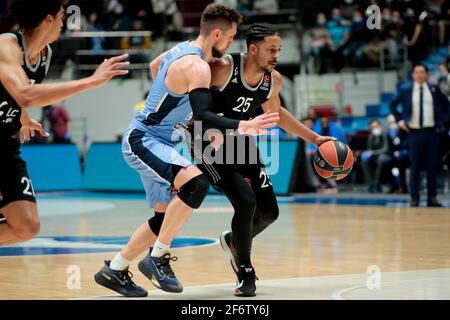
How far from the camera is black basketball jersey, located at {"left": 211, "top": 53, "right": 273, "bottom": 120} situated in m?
6.82

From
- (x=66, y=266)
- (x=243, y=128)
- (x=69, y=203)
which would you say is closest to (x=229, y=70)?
(x=243, y=128)

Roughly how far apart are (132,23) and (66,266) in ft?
51.5

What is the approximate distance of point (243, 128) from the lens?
5902mm

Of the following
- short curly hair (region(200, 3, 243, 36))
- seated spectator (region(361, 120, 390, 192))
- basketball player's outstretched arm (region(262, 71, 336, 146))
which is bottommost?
seated spectator (region(361, 120, 390, 192))

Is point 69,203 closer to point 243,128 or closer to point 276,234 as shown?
point 276,234

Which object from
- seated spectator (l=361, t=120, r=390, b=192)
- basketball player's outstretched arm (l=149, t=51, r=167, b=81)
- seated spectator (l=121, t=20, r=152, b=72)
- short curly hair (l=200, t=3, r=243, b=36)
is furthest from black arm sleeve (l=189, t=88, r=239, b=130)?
seated spectator (l=121, t=20, r=152, b=72)

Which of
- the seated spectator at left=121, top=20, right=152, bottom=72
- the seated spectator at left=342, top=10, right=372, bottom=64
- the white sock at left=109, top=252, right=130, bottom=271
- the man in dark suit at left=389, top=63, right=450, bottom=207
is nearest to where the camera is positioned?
the white sock at left=109, top=252, right=130, bottom=271

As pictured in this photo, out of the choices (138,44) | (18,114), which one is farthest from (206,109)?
(138,44)

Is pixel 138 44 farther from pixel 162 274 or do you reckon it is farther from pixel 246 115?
pixel 162 274

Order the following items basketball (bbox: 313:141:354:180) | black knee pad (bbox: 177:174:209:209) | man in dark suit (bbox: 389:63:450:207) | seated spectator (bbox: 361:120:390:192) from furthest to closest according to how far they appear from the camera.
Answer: seated spectator (bbox: 361:120:390:192) < man in dark suit (bbox: 389:63:450:207) < basketball (bbox: 313:141:354:180) < black knee pad (bbox: 177:174:209:209)

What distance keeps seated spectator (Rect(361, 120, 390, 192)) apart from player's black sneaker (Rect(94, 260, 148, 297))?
1132 centimetres

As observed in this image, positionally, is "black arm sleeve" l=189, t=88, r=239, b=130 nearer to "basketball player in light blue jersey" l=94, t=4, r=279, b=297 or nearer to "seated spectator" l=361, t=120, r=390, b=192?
"basketball player in light blue jersey" l=94, t=4, r=279, b=297

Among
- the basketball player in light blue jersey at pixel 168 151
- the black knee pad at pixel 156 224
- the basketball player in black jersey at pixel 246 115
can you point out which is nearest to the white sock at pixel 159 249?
the basketball player in light blue jersey at pixel 168 151

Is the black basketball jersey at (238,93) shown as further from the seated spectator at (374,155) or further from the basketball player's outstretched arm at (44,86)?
the seated spectator at (374,155)
